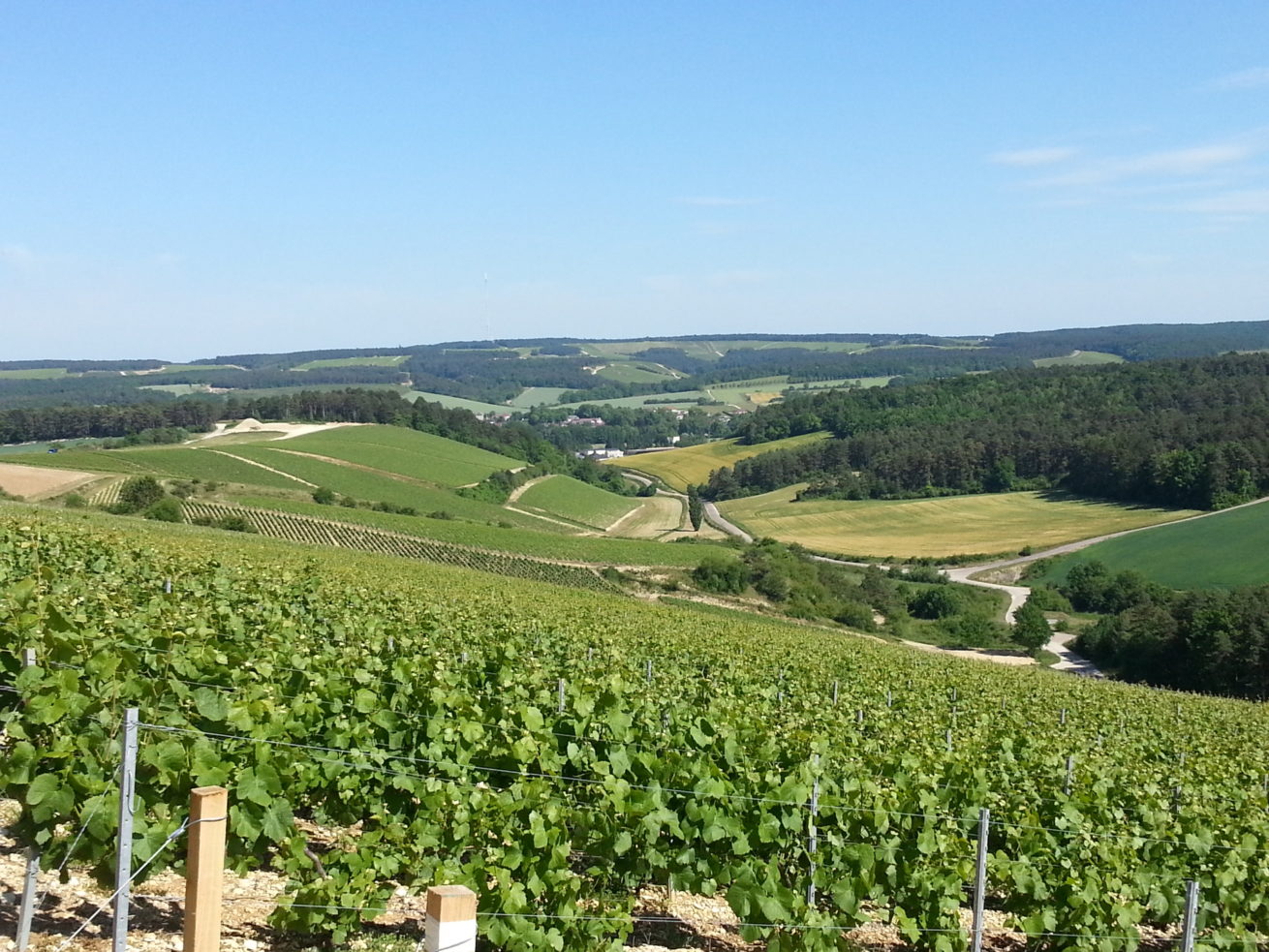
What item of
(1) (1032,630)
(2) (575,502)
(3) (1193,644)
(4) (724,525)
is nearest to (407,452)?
(2) (575,502)

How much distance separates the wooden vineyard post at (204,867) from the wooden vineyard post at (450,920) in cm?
103

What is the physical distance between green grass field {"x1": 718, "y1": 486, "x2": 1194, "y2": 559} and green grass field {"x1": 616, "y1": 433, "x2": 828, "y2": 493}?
73.5 ft

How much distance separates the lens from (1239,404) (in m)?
117

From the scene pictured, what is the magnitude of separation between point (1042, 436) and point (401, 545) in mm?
88841

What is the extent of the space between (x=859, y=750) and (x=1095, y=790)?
2.34 metres

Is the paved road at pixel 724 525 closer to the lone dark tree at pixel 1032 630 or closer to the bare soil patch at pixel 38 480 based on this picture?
the lone dark tree at pixel 1032 630

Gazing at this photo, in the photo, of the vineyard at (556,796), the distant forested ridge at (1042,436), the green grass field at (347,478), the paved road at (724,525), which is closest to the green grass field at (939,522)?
the paved road at (724,525)

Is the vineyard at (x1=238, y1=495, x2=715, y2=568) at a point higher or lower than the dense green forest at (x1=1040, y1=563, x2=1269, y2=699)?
higher

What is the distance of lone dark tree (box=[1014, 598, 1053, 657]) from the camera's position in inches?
2302

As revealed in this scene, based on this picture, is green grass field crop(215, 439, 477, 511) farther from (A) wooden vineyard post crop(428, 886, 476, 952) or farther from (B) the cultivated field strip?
(A) wooden vineyard post crop(428, 886, 476, 952)

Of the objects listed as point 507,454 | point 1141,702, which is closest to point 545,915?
point 1141,702

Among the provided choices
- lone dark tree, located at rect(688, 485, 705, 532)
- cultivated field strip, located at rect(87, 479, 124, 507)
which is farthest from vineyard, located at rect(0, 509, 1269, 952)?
lone dark tree, located at rect(688, 485, 705, 532)

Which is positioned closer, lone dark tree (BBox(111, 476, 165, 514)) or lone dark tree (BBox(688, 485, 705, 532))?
lone dark tree (BBox(111, 476, 165, 514))

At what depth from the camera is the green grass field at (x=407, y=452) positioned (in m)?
95.7
